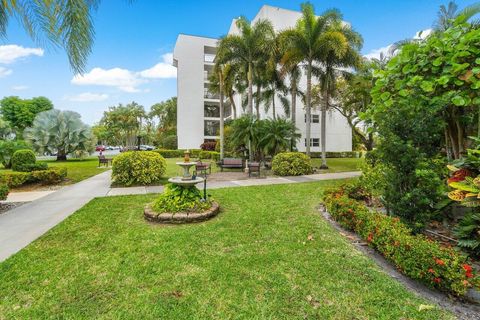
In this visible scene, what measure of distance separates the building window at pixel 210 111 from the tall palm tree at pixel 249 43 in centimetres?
1904

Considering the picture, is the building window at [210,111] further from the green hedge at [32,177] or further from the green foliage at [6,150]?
the green hedge at [32,177]

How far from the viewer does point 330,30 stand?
559 inches

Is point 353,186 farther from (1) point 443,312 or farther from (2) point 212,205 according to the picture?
(1) point 443,312

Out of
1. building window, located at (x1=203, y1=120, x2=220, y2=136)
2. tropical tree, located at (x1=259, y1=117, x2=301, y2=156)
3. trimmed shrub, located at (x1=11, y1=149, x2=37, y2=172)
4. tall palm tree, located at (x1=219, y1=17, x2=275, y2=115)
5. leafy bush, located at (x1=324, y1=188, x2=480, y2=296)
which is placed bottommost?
leafy bush, located at (x1=324, y1=188, x2=480, y2=296)

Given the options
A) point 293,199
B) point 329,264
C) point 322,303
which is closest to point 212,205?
point 293,199

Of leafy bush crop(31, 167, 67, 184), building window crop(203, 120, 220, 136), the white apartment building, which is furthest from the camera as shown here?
building window crop(203, 120, 220, 136)

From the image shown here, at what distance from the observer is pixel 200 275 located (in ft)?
10.2

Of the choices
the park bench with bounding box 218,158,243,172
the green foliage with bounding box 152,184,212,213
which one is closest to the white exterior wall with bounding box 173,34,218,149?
the park bench with bounding box 218,158,243,172

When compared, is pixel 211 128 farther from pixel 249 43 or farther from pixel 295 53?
pixel 295 53

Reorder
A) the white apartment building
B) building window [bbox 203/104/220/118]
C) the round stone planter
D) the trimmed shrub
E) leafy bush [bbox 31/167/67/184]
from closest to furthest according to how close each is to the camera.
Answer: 1. the round stone planter
2. leafy bush [bbox 31/167/67/184]
3. the trimmed shrub
4. the white apartment building
5. building window [bbox 203/104/220/118]

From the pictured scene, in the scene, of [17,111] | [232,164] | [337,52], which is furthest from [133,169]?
[17,111]

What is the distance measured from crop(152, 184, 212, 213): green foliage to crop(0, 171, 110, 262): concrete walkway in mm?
2326

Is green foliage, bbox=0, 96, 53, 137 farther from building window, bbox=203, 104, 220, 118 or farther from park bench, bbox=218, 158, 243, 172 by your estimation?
park bench, bbox=218, 158, 243, 172

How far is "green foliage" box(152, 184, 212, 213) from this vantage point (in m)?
5.49
